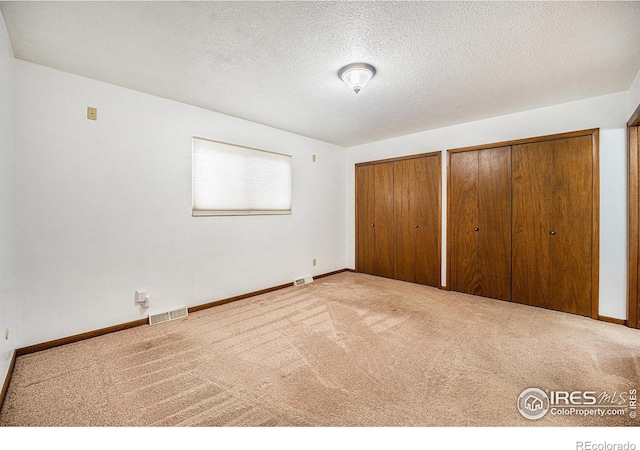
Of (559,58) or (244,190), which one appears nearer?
(559,58)

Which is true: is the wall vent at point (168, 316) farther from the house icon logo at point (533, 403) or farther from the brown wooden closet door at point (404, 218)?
the brown wooden closet door at point (404, 218)

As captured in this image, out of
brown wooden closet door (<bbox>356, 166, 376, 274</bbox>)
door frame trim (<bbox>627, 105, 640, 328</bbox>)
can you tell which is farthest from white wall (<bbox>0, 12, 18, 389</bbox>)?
door frame trim (<bbox>627, 105, 640, 328</bbox>)

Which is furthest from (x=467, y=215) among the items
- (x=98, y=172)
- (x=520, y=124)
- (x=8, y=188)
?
(x=8, y=188)

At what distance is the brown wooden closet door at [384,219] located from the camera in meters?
4.96

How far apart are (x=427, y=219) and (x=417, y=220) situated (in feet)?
0.56

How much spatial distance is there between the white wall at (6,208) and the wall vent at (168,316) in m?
1.01

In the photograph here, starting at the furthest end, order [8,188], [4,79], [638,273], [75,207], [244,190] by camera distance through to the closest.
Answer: [244,190] → [638,273] → [75,207] → [8,188] → [4,79]

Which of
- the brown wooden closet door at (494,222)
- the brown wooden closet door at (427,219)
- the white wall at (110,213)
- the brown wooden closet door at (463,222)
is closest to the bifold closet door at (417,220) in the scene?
the brown wooden closet door at (427,219)

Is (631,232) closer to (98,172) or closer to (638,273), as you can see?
(638,273)

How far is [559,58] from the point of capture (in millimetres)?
2295

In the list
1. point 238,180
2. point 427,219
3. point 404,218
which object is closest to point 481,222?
point 427,219

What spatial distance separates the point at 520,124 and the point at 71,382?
17.3 feet

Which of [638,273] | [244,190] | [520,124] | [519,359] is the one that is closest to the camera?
[519,359]

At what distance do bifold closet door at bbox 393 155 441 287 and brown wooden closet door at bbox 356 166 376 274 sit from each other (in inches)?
19.2
